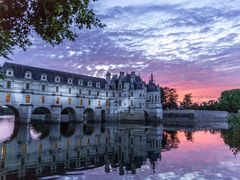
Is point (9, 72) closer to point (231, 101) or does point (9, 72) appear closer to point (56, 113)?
point (56, 113)

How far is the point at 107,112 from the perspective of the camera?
69.2 metres

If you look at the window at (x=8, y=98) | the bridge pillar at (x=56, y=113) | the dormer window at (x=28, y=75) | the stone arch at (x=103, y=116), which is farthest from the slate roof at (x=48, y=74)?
the stone arch at (x=103, y=116)

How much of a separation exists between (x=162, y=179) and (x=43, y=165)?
640 centimetres

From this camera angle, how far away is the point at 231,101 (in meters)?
98.4

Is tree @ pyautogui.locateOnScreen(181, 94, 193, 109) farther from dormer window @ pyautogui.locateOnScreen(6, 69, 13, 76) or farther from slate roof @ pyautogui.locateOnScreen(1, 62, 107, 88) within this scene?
dormer window @ pyautogui.locateOnScreen(6, 69, 13, 76)

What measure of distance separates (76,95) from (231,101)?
224ft

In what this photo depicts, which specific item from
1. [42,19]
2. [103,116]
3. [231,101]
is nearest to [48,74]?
[103,116]

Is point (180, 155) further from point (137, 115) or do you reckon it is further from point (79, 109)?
point (137, 115)

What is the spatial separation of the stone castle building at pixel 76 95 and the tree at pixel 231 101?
133ft

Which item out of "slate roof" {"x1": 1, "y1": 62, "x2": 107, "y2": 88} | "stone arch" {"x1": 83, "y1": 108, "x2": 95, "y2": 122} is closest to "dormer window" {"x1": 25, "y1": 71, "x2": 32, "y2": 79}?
"slate roof" {"x1": 1, "y1": 62, "x2": 107, "y2": 88}

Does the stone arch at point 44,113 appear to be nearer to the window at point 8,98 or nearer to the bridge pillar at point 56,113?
the bridge pillar at point 56,113

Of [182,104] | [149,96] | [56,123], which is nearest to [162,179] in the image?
[56,123]

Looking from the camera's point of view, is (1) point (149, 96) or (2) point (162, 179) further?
(1) point (149, 96)

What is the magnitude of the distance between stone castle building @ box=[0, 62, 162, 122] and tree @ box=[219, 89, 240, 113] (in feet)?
133
